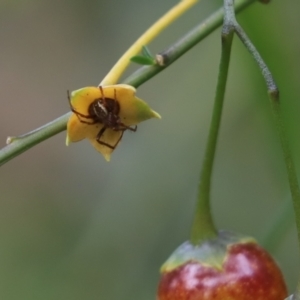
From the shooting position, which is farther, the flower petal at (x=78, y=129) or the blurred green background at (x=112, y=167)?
the blurred green background at (x=112, y=167)

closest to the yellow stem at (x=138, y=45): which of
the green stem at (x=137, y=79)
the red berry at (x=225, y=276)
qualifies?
the green stem at (x=137, y=79)

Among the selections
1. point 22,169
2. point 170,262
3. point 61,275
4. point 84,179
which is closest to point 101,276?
point 61,275

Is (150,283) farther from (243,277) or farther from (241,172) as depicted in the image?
(243,277)

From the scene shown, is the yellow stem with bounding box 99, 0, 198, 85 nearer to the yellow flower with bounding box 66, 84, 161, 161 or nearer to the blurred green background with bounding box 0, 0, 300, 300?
the yellow flower with bounding box 66, 84, 161, 161

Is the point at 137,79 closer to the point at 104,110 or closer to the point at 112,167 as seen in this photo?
the point at 104,110

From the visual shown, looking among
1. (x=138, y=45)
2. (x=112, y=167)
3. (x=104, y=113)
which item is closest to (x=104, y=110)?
(x=104, y=113)

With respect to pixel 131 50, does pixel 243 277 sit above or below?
below

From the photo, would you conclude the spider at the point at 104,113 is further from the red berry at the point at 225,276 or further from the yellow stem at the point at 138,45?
the red berry at the point at 225,276
